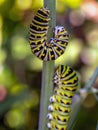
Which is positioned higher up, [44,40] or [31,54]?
[44,40]

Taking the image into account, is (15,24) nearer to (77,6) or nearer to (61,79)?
(77,6)

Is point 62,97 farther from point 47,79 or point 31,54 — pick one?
point 31,54

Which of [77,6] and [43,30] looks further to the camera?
[77,6]

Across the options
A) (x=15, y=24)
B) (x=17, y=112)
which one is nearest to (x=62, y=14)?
(x=15, y=24)

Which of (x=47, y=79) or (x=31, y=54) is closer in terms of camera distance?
(x=47, y=79)

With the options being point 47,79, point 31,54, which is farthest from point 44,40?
point 31,54

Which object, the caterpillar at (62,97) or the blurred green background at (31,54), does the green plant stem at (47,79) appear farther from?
the blurred green background at (31,54)
